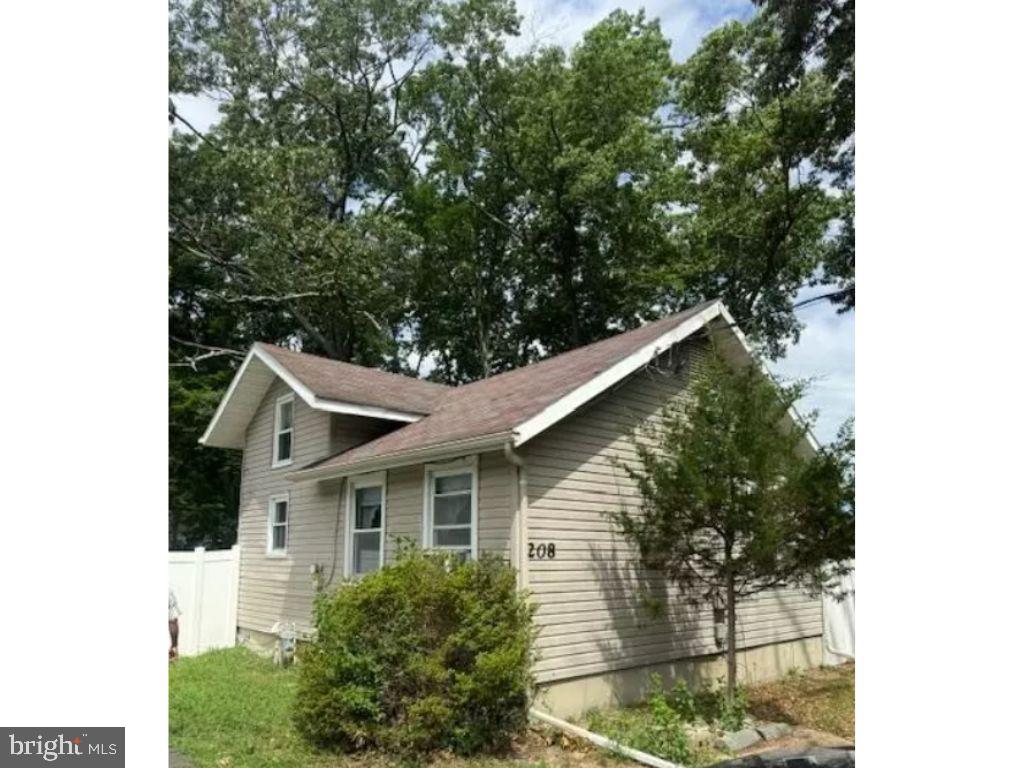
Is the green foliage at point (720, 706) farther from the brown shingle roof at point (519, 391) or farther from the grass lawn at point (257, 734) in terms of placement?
the brown shingle roof at point (519, 391)

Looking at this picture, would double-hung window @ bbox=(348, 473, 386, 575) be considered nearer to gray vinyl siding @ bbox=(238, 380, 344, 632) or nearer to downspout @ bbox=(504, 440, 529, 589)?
gray vinyl siding @ bbox=(238, 380, 344, 632)

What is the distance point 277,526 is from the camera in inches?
136

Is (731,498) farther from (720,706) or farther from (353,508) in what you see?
(353,508)

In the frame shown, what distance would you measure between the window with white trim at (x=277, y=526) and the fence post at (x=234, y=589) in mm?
143

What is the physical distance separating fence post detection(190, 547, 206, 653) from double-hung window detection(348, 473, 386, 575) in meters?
0.65

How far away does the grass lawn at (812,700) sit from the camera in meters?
2.95

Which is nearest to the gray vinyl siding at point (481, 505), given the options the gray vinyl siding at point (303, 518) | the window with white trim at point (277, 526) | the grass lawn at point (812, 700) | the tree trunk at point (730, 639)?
the gray vinyl siding at point (303, 518)

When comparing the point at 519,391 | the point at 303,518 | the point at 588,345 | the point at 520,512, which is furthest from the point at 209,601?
the point at 588,345

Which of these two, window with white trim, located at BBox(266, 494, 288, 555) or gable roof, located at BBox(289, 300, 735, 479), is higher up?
gable roof, located at BBox(289, 300, 735, 479)

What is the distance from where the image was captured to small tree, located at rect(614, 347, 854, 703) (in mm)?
3195

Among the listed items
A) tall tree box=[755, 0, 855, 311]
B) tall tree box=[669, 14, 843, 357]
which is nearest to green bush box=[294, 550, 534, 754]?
tall tree box=[669, 14, 843, 357]
